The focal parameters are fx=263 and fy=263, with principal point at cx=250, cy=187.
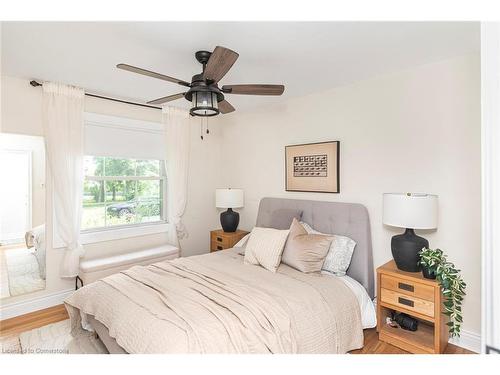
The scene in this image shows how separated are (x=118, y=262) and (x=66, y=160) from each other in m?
1.28

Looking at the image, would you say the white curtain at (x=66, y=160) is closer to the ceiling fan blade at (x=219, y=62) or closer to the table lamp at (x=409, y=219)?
the ceiling fan blade at (x=219, y=62)

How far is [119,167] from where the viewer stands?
3.50 meters

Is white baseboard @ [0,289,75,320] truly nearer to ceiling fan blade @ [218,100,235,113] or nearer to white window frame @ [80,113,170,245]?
white window frame @ [80,113,170,245]

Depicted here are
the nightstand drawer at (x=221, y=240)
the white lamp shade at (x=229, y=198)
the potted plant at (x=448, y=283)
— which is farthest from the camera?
the white lamp shade at (x=229, y=198)

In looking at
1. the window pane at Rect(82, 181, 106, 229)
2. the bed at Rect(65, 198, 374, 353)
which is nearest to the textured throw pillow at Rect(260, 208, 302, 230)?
the bed at Rect(65, 198, 374, 353)

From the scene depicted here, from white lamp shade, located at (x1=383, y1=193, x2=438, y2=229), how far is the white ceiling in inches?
46.7

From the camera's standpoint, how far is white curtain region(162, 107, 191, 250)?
3738 mm

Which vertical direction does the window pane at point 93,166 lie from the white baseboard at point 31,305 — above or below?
above

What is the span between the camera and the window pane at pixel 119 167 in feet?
11.2

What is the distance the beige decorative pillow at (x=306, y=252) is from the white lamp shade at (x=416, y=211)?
66 centimetres

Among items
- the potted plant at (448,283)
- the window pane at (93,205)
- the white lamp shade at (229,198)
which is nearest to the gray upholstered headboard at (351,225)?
A: the potted plant at (448,283)

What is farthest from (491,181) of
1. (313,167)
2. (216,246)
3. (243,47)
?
(216,246)

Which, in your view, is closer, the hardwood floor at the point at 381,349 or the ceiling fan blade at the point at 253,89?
the ceiling fan blade at the point at 253,89

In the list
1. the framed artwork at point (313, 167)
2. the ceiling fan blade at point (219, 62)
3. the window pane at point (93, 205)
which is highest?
the ceiling fan blade at point (219, 62)
